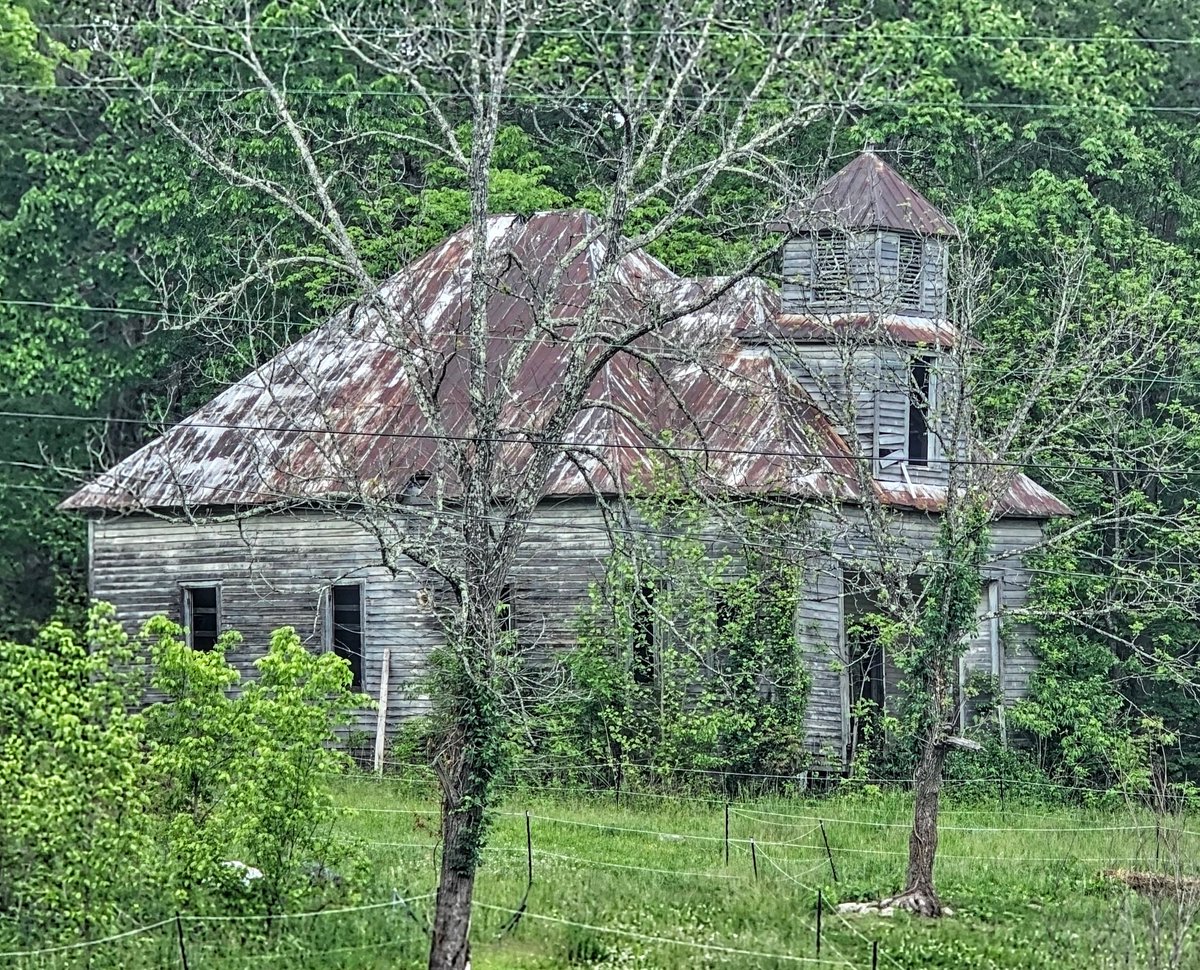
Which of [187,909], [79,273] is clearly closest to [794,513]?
[187,909]

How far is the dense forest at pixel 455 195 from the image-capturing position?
35.0m

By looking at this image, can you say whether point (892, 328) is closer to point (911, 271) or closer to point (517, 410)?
point (911, 271)

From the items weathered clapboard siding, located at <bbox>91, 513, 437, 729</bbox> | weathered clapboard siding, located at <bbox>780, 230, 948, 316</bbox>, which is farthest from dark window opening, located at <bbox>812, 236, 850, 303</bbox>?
weathered clapboard siding, located at <bbox>91, 513, 437, 729</bbox>

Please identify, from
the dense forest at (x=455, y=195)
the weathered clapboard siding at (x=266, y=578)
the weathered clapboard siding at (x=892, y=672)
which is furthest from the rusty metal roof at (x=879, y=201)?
the weathered clapboard siding at (x=266, y=578)

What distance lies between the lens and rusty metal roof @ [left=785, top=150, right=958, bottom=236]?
94.7 feet

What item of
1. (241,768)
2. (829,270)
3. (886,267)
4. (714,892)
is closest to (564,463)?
(829,270)

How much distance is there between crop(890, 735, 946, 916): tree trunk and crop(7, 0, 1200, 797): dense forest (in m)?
13.0

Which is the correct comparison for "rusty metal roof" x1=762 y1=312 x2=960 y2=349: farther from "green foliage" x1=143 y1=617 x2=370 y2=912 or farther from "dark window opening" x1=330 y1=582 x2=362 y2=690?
"green foliage" x1=143 y1=617 x2=370 y2=912

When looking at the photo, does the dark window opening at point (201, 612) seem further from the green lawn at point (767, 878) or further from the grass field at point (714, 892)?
the grass field at point (714, 892)

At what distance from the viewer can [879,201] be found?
29.2 metres

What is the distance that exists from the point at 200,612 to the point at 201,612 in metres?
0.02

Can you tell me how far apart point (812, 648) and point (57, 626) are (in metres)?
12.8

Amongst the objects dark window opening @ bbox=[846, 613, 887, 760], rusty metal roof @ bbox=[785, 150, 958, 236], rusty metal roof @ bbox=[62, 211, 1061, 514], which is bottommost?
dark window opening @ bbox=[846, 613, 887, 760]

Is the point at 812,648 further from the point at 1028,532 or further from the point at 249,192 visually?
the point at 249,192
